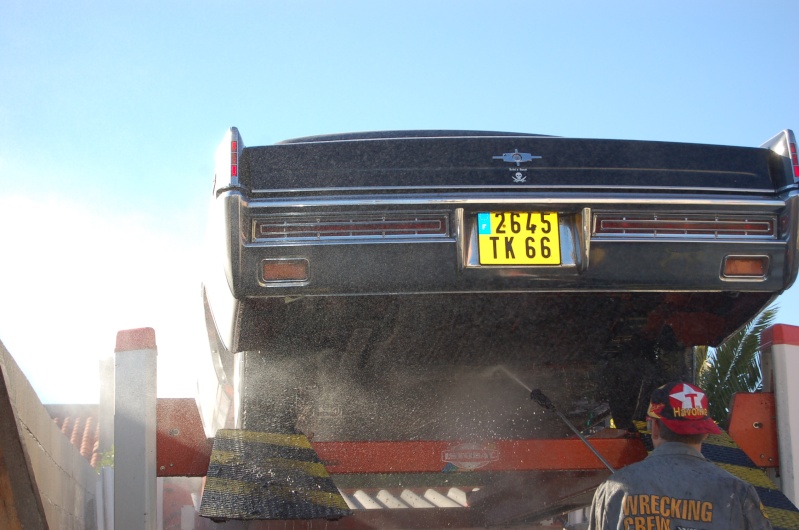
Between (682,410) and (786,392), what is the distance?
1.12 m

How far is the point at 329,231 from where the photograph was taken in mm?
3143

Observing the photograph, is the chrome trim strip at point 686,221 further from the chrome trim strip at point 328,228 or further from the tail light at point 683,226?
the chrome trim strip at point 328,228

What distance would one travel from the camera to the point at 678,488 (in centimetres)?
246

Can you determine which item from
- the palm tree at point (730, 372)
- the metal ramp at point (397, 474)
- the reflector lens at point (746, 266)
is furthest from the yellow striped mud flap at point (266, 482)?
the palm tree at point (730, 372)

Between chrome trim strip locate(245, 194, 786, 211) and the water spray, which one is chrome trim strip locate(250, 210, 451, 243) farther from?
the water spray

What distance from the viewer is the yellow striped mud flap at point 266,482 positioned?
288cm

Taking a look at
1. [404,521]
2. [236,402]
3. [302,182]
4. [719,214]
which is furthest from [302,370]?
[719,214]

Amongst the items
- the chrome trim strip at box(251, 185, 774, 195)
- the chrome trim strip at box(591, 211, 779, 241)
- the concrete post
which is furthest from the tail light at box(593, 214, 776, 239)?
the concrete post

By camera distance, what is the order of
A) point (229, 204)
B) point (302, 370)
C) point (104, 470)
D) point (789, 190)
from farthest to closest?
point (104, 470), point (302, 370), point (789, 190), point (229, 204)

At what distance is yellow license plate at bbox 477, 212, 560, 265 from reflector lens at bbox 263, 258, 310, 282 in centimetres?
63

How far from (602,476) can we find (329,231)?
1.63 m

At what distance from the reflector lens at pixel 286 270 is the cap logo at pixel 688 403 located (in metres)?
1.29

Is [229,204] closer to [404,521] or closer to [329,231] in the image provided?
[329,231]

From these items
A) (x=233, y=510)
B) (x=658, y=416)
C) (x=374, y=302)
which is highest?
(x=374, y=302)
